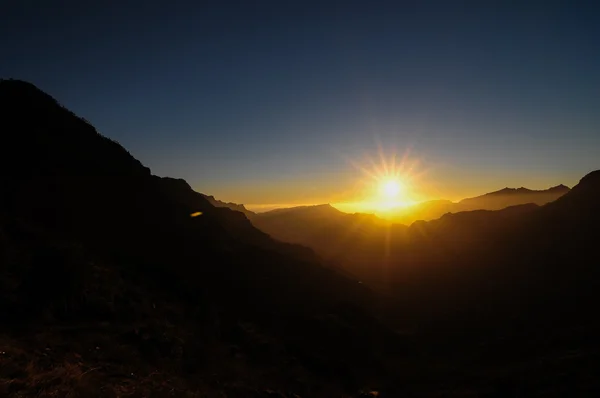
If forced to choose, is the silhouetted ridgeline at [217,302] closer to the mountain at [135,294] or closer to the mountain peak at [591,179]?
the mountain at [135,294]

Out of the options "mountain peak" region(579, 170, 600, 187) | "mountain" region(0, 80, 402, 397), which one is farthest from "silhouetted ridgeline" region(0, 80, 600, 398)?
"mountain peak" region(579, 170, 600, 187)

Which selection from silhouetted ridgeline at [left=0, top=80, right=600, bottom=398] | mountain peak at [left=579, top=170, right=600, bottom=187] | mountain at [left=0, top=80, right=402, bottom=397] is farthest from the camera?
mountain peak at [left=579, top=170, right=600, bottom=187]

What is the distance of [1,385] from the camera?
9.28 meters

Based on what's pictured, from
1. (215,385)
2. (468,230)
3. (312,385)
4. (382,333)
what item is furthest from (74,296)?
(468,230)

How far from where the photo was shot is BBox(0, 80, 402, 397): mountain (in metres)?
14.3

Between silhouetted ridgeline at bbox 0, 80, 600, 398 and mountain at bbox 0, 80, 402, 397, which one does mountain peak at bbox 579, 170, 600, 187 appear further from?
mountain at bbox 0, 80, 402, 397

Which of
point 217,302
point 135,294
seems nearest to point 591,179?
point 217,302

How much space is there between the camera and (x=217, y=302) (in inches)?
1626

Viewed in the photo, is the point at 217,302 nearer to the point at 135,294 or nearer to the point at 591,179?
the point at 135,294

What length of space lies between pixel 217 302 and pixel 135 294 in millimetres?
16864

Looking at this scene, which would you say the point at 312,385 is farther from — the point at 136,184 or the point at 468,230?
the point at 468,230

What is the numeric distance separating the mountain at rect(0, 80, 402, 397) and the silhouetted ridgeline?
16 centimetres

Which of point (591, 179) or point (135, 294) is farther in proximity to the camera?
point (591, 179)

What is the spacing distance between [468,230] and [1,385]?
5274 inches
